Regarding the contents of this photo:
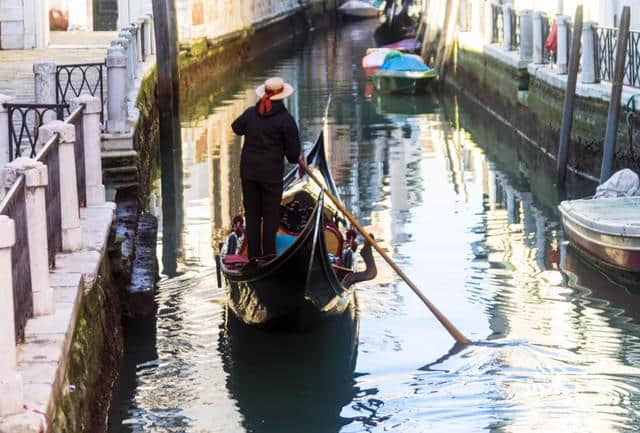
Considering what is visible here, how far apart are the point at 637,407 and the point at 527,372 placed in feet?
2.73

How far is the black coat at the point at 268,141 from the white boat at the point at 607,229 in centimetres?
250

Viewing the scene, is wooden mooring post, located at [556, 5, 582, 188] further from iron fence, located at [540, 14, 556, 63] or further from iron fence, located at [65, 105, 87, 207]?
iron fence, located at [65, 105, 87, 207]

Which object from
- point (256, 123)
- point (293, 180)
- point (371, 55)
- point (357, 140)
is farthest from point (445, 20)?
point (256, 123)

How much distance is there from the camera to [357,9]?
167 ft

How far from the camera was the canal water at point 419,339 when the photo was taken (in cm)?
704

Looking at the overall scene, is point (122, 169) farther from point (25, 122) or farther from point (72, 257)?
point (72, 257)

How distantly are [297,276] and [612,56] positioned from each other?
22.1ft

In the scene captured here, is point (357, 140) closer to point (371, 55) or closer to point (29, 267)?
point (371, 55)

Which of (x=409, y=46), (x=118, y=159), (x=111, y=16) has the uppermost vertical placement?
(x=118, y=159)

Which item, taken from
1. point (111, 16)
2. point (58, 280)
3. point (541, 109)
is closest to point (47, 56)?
point (541, 109)

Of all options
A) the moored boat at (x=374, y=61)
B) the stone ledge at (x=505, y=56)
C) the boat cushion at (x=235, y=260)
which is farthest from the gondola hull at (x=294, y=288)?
the moored boat at (x=374, y=61)

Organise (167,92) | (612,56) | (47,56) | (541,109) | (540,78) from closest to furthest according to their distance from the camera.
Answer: (612,56) → (541,109) → (540,78) → (167,92) → (47,56)

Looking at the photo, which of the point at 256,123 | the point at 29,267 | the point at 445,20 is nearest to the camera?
the point at 29,267

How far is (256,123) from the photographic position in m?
8.26
